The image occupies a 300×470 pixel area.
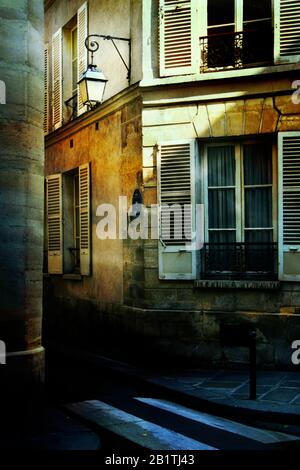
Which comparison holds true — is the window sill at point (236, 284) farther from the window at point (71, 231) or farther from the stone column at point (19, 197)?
the window at point (71, 231)

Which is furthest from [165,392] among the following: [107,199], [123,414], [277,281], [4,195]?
[107,199]

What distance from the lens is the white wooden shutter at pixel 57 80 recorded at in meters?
13.2

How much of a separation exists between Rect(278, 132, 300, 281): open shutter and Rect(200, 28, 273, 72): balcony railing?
1.30 metres

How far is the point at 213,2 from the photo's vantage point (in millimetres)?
9445

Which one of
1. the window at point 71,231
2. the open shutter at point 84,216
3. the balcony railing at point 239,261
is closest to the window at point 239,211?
the balcony railing at point 239,261

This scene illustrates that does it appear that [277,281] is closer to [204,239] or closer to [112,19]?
[204,239]

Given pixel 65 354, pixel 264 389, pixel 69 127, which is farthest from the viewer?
pixel 69 127

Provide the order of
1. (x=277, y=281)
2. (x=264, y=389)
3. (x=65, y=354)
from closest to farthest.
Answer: (x=264, y=389)
(x=277, y=281)
(x=65, y=354)

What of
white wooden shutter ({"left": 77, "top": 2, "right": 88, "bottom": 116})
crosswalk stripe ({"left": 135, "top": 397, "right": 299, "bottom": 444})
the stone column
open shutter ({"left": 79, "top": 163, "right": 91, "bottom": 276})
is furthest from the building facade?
the stone column

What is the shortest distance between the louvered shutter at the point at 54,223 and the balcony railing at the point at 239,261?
4.51 meters

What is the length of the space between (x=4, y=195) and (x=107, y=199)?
4.38 meters

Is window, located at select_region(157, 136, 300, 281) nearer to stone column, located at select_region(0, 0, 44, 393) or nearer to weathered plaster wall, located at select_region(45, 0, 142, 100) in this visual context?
weathered plaster wall, located at select_region(45, 0, 142, 100)

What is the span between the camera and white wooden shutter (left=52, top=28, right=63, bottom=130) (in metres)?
13.2

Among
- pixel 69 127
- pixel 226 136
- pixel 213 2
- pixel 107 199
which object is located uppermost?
pixel 213 2
